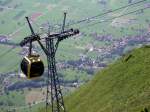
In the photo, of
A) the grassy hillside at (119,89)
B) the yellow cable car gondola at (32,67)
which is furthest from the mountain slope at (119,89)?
the yellow cable car gondola at (32,67)

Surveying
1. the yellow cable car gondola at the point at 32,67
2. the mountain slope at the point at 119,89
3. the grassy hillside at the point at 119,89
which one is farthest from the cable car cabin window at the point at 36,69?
the grassy hillside at the point at 119,89

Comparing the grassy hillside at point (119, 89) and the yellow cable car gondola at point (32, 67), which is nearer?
the yellow cable car gondola at point (32, 67)

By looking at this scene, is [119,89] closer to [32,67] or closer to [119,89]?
[119,89]

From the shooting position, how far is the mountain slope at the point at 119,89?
53.5 m

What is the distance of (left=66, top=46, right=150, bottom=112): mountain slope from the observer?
53506 mm

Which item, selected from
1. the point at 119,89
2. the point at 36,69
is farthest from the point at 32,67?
the point at 119,89

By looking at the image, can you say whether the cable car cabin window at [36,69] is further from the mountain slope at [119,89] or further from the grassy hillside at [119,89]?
the grassy hillside at [119,89]

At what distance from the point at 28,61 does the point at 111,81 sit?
36755mm

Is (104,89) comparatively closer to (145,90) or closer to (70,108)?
(70,108)

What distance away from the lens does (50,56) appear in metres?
38.4

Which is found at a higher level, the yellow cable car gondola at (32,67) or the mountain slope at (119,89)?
the yellow cable car gondola at (32,67)

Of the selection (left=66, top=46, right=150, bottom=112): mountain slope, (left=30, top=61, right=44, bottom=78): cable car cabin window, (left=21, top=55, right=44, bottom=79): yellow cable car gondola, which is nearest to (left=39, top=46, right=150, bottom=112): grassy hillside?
(left=66, top=46, right=150, bottom=112): mountain slope

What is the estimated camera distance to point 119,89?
64562 millimetres

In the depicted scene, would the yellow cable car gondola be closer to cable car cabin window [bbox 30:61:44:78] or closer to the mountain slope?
Answer: cable car cabin window [bbox 30:61:44:78]
